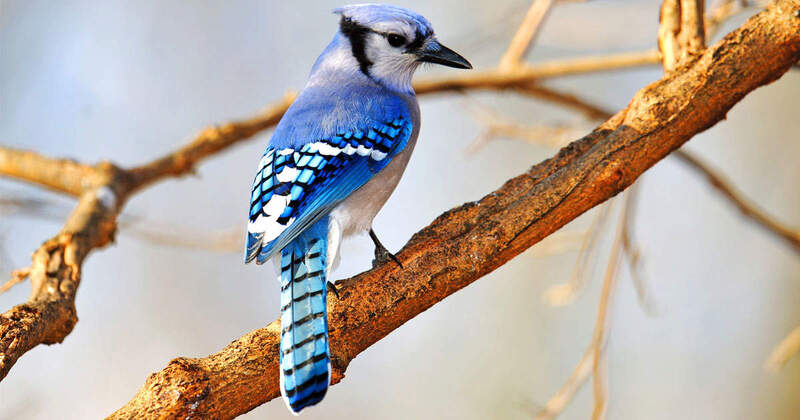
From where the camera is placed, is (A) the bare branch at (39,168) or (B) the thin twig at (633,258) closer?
(B) the thin twig at (633,258)

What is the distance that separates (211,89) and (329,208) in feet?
11.1

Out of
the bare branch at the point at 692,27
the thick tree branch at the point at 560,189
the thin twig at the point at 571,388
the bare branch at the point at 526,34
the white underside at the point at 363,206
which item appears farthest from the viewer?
the bare branch at the point at 526,34

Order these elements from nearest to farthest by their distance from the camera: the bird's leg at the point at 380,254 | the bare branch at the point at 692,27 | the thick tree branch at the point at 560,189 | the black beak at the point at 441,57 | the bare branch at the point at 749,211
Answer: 1. the thick tree branch at the point at 560,189
2. the bird's leg at the point at 380,254
3. the bare branch at the point at 692,27
4. the black beak at the point at 441,57
5. the bare branch at the point at 749,211

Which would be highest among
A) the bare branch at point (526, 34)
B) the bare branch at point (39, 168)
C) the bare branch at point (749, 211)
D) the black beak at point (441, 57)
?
the bare branch at point (39, 168)

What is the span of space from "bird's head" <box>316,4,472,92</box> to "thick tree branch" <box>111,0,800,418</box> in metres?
0.62

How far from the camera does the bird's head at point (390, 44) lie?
99.8 inches

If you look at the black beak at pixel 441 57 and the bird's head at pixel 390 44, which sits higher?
the bird's head at pixel 390 44

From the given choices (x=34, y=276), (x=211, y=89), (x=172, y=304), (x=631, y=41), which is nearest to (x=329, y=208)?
(x=34, y=276)

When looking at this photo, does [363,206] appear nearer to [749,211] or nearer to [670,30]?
[670,30]

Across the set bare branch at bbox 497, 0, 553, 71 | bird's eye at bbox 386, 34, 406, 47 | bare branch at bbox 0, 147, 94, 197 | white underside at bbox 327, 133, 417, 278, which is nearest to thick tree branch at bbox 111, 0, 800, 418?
white underside at bbox 327, 133, 417, 278

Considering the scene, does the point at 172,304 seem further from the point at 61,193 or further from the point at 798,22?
the point at 798,22

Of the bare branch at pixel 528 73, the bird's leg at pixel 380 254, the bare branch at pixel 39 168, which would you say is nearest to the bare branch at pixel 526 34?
the bare branch at pixel 528 73

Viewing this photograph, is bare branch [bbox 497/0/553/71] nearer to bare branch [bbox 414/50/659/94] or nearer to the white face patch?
bare branch [bbox 414/50/659/94]

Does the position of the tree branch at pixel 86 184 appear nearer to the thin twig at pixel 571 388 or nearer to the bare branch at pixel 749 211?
the bare branch at pixel 749 211
